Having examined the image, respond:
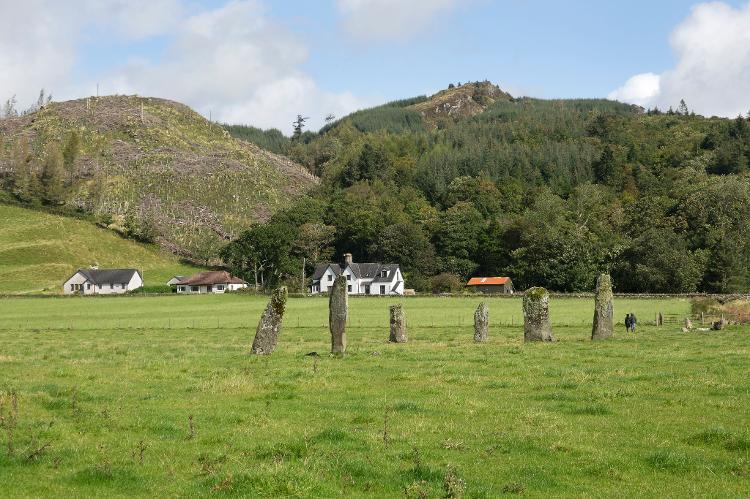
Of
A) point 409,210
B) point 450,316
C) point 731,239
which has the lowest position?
point 450,316

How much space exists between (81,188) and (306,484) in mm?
176764

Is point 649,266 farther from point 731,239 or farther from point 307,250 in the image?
point 307,250

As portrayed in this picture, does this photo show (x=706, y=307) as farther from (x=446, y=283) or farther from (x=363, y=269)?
(x=363, y=269)

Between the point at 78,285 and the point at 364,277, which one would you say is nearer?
the point at 78,285

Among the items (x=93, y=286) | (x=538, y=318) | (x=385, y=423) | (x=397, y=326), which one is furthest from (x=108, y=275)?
(x=385, y=423)

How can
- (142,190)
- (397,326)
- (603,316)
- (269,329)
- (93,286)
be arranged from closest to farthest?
(269,329) → (603,316) → (397,326) → (93,286) → (142,190)

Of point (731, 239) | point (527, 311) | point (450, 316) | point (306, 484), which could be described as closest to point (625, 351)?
point (527, 311)

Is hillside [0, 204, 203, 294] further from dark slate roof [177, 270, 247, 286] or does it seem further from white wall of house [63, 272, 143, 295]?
dark slate roof [177, 270, 247, 286]

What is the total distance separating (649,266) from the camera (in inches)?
4063

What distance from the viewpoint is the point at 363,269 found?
140875mm

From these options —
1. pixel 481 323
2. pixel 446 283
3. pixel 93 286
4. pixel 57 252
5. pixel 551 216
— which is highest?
pixel 551 216

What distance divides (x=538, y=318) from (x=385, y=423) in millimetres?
22867

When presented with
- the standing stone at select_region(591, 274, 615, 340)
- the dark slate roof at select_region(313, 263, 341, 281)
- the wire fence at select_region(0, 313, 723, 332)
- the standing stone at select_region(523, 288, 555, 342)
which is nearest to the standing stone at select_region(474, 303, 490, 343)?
the standing stone at select_region(523, 288, 555, 342)

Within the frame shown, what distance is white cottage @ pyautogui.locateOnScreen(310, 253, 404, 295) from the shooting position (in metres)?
135
